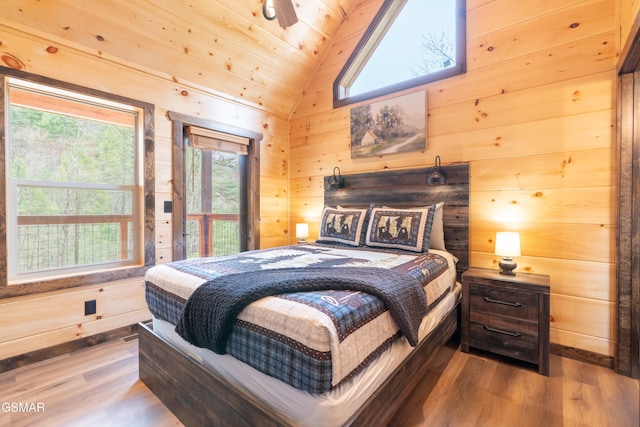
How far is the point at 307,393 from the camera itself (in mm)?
1037

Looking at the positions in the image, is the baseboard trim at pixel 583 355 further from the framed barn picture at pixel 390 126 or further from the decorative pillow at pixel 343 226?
the framed barn picture at pixel 390 126

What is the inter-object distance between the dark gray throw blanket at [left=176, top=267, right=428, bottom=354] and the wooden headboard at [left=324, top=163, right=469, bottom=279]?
1.30m

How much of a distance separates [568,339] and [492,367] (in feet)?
2.38

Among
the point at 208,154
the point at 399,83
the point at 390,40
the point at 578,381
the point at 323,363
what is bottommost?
the point at 578,381

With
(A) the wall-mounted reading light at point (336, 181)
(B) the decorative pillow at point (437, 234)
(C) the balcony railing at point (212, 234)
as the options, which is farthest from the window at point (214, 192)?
(B) the decorative pillow at point (437, 234)

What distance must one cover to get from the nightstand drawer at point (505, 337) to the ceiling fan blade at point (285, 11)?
2440mm

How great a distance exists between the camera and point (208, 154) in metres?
3.35

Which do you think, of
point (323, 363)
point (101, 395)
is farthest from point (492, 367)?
point (101, 395)

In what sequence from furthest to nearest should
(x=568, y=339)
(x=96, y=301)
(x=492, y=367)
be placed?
(x=96, y=301)
(x=568, y=339)
(x=492, y=367)

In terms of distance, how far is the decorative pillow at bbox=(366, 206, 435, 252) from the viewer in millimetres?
2449

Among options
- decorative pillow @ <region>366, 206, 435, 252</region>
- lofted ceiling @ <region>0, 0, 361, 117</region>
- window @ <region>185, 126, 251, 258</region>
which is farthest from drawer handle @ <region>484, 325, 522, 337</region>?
lofted ceiling @ <region>0, 0, 361, 117</region>

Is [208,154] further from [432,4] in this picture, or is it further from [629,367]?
[629,367]
